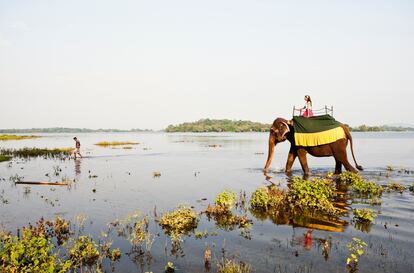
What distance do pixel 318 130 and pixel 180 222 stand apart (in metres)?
11.0

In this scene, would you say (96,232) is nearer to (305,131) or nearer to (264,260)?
(264,260)

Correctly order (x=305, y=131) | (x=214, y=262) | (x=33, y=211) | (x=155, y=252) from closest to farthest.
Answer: (x=214, y=262), (x=155, y=252), (x=33, y=211), (x=305, y=131)

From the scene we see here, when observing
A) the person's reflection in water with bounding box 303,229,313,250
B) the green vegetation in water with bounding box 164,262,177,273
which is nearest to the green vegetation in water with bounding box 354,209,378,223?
the person's reflection in water with bounding box 303,229,313,250

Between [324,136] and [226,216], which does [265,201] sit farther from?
[324,136]

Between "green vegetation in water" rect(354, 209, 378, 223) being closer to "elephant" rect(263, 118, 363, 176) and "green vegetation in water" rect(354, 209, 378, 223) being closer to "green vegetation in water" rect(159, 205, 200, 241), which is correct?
"green vegetation in water" rect(159, 205, 200, 241)

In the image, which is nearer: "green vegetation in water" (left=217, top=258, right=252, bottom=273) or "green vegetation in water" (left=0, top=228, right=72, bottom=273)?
"green vegetation in water" (left=0, top=228, right=72, bottom=273)

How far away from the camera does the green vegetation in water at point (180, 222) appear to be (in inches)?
402

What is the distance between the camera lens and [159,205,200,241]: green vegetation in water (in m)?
10.2

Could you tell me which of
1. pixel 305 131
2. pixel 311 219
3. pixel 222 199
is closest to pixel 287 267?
pixel 311 219

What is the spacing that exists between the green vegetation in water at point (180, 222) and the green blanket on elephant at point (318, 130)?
32.7 ft

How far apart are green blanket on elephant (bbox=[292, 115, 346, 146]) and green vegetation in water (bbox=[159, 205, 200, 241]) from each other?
996 centimetres

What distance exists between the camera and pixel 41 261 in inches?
282

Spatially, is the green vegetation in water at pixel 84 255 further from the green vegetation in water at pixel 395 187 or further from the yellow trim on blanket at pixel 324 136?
the yellow trim on blanket at pixel 324 136

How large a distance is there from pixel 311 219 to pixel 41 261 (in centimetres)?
785
